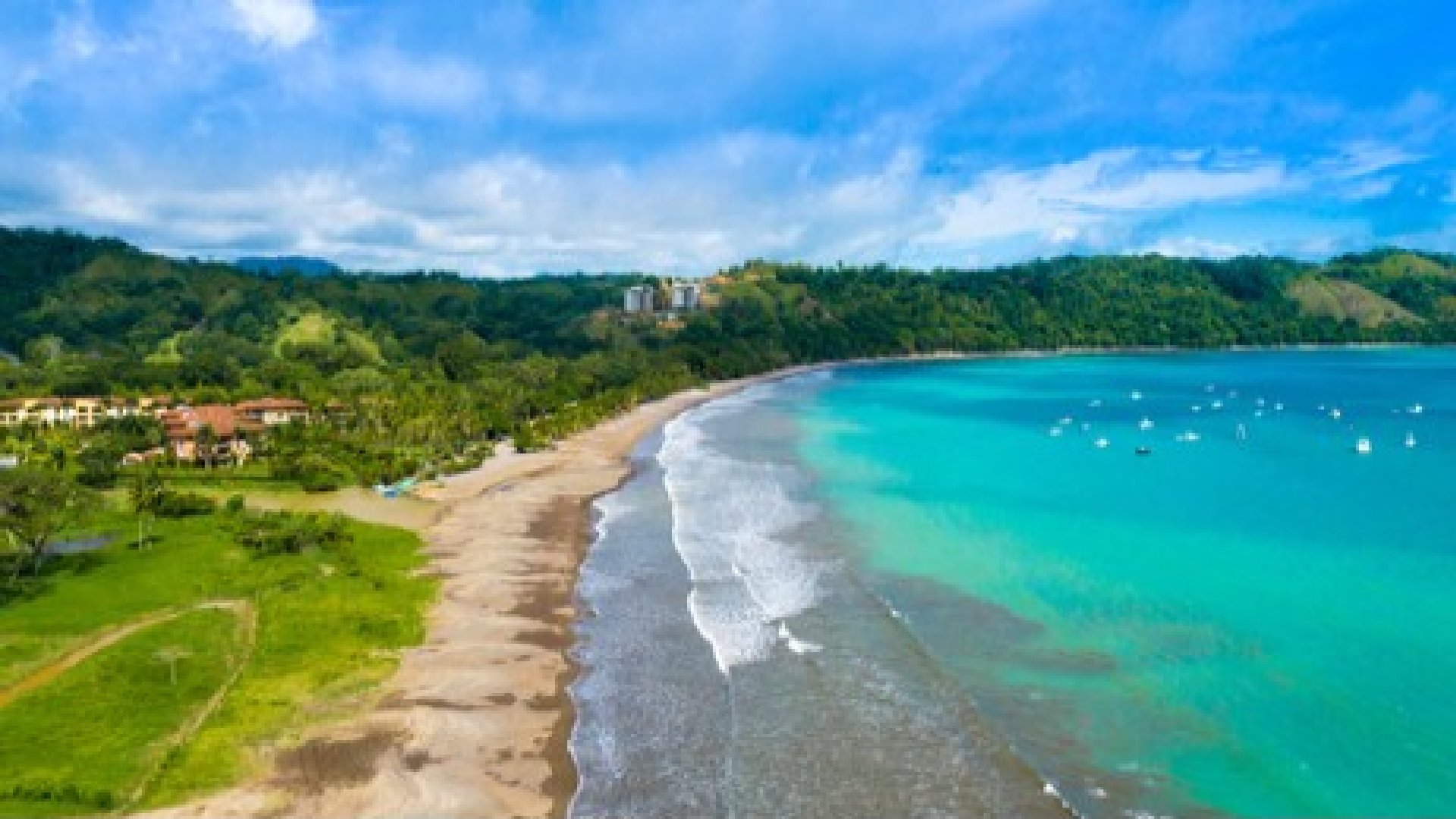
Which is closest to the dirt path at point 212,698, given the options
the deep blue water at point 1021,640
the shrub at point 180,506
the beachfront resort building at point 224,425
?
the deep blue water at point 1021,640

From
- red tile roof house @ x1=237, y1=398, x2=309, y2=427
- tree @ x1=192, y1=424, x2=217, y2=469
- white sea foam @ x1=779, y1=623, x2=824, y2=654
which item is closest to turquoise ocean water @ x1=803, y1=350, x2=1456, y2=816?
white sea foam @ x1=779, y1=623, x2=824, y2=654

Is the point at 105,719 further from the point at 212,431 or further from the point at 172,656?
the point at 212,431

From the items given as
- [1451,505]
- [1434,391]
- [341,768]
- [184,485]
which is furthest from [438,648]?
[1434,391]

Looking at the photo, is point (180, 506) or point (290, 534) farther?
point (180, 506)

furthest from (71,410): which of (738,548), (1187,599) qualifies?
(1187,599)

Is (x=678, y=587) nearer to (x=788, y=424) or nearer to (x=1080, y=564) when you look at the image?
(x=1080, y=564)

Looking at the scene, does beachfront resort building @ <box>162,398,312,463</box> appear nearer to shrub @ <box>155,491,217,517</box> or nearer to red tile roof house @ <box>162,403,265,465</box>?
red tile roof house @ <box>162,403,265,465</box>

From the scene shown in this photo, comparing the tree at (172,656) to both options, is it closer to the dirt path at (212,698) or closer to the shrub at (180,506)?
the dirt path at (212,698)
